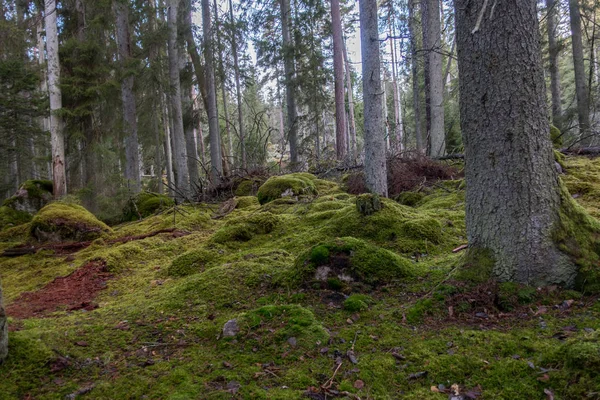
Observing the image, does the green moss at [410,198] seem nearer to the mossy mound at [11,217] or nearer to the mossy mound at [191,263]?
the mossy mound at [191,263]

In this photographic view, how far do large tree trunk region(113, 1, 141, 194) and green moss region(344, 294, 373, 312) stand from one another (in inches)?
433

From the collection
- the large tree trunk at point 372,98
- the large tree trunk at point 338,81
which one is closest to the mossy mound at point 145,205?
the large tree trunk at point 372,98

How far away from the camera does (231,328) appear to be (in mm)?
2719

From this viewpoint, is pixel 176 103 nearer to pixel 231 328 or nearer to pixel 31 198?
pixel 31 198

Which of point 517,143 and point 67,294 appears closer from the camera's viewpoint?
point 517,143

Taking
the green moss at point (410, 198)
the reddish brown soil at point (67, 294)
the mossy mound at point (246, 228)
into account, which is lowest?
the reddish brown soil at point (67, 294)

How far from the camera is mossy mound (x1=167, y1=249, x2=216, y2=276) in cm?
454

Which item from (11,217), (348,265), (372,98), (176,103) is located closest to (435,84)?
(372,98)

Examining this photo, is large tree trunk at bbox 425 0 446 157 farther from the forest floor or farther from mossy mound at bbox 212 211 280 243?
mossy mound at bbox 212 211 280 243

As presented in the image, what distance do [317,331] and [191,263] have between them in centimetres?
254

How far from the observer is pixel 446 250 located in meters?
4.18

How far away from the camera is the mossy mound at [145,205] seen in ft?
32.3

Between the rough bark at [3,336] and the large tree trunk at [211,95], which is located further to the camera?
the large tree trunk at [211,95]

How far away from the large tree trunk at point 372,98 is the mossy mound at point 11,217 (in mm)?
8877
